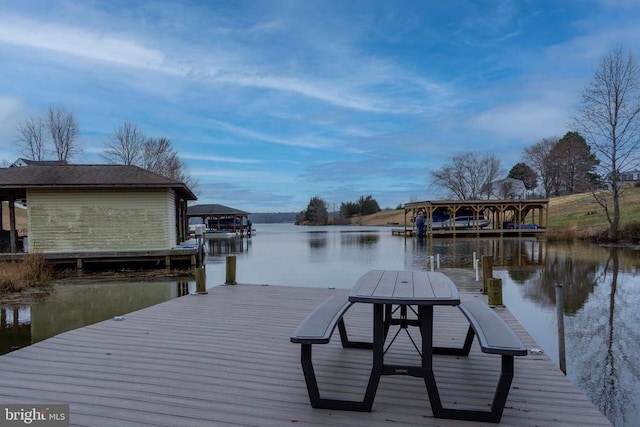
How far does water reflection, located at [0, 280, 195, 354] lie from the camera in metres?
6.41

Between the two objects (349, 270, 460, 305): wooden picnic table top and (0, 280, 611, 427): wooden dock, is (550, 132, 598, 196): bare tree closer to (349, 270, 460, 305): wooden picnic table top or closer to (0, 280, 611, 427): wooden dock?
(349, 270, 460, 305): wooden picnic table top

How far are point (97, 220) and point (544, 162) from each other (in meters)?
54.9

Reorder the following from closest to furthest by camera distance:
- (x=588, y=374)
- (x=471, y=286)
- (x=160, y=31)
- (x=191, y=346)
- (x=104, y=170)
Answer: (x=191, y=346), (x=588, y=374), (x=471, y=286), (x=160, y=31), (x=104, y=170)

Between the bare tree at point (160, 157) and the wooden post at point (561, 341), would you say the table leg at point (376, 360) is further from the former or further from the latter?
the bare tree at point (160, 157)

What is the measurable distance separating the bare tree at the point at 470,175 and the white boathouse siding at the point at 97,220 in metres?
45.8

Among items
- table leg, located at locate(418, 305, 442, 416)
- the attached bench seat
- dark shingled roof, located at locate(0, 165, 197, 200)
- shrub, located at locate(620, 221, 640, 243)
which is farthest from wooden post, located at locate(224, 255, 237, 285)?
shrub, located at locate(620, 221, 640, 243)

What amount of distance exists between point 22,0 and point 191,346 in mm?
10536

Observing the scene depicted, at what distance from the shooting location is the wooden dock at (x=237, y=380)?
2.74 metres

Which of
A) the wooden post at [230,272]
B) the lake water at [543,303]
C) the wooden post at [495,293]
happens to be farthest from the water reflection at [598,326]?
the wooden post at [230,272]

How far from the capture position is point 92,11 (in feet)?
38.0

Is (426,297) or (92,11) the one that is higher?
(92,11)

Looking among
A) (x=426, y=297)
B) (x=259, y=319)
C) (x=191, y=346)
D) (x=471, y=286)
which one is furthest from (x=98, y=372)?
(x=471, y=286)

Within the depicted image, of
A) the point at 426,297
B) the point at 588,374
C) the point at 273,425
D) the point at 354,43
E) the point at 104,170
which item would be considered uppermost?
the point at 354,43

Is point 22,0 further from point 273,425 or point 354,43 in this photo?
point 273,425
